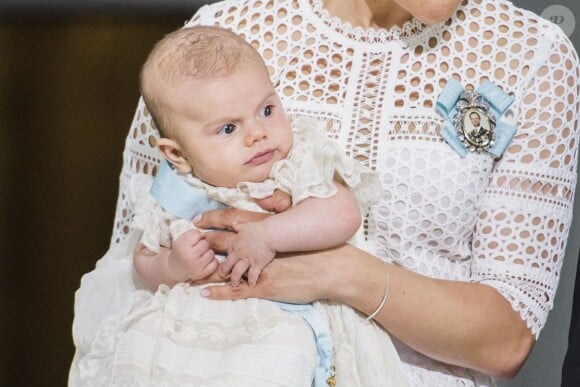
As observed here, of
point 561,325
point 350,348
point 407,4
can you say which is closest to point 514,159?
point 407,4

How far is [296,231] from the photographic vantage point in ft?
5.11

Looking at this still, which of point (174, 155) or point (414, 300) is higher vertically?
point (174, 155)

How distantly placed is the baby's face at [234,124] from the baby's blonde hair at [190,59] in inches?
0.6

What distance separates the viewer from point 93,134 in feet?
9.59

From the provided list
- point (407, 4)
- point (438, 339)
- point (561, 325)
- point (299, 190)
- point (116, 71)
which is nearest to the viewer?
point (299, 190)

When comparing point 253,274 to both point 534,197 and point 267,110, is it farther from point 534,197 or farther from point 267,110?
point 534,197

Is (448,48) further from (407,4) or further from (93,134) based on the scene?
(93,134)

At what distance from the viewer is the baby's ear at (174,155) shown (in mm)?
1680

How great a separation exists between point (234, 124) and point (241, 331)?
0.32 metres

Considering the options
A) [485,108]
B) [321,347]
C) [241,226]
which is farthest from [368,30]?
[321,347]

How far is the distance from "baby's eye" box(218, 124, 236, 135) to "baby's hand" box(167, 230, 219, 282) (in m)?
0.16

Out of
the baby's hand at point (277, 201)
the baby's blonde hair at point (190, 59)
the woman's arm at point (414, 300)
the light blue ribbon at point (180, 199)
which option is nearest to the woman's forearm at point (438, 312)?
the woman's arm at point (414, 300)

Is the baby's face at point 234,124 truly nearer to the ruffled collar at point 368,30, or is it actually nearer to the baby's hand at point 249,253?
the baby's hand at point 249,253

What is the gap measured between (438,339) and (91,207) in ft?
5.03
